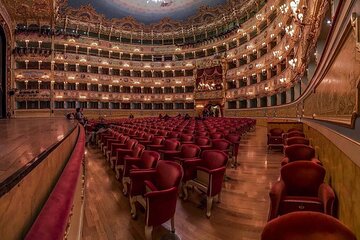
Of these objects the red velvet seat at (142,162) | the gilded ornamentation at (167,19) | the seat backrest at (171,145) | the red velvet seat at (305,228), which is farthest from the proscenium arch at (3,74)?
the red velvet seat at (305,228)

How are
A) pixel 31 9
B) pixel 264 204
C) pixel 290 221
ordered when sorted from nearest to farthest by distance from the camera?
1. pixel 290 221
2. pixel 264 204
3. pixel 31 9

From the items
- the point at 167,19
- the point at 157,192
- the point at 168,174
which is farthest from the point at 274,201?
the point at 167,19

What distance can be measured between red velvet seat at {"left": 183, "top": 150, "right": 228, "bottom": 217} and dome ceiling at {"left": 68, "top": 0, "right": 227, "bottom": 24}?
122ft

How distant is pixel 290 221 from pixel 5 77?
2320cm

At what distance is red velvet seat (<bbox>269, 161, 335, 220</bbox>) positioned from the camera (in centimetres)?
260

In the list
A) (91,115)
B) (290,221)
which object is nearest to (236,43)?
(91,115)

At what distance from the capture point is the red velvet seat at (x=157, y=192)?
9.27 feet

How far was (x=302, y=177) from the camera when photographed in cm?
295

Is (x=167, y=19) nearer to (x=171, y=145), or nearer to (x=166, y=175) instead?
(x=171, y=145)

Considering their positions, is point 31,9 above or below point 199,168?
above

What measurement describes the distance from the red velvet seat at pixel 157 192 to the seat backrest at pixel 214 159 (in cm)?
117

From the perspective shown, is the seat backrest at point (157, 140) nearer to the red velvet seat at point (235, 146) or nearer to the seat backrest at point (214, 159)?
the red velvet seat at point (235, 146)

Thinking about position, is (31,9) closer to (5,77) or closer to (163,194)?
(5,77)

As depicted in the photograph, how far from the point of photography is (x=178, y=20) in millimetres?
40281
